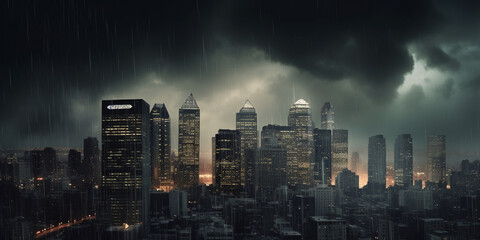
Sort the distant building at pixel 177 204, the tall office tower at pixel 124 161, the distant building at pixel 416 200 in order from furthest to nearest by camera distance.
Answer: the distant building at pixel 177 204, the tall office tower at pixel 124 161, the distant building at pixel 416 200

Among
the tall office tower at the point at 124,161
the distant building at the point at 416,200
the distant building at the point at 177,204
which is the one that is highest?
the tall office tower at the point at 124,161

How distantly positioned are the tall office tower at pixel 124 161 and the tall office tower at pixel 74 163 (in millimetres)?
18268

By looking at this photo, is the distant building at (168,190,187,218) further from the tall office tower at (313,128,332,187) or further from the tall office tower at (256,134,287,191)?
the tall office tower at (313,128,332,187)

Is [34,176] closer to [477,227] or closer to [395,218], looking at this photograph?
[395,218]

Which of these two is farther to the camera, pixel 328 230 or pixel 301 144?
pixel 301 144

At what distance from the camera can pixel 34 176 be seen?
63.9 m

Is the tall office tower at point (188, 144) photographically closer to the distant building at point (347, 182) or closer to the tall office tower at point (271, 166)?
the tall office tower at point (271, 166)

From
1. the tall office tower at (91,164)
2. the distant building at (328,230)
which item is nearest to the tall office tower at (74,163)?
the tall office tower at (91,164)

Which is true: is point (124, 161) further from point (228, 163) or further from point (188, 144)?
point (188, 144)

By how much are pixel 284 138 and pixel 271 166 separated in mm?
14556

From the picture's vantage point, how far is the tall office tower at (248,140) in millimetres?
75325

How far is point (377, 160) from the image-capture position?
78688mm

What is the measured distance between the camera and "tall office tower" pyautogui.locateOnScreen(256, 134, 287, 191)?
74.8 meters

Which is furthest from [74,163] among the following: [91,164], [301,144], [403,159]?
[403,159]
